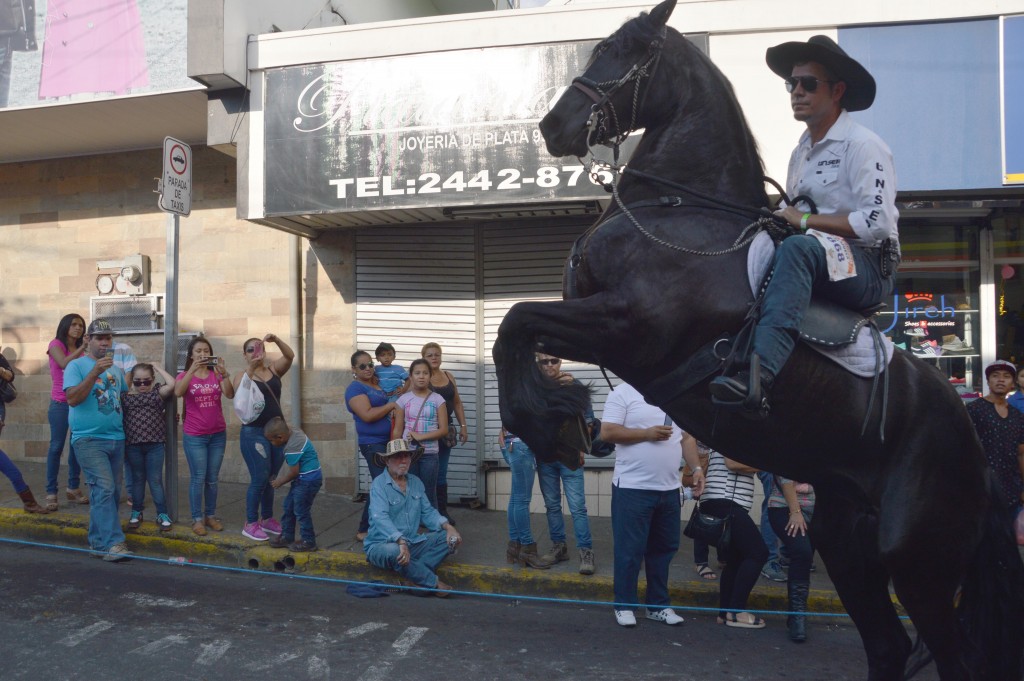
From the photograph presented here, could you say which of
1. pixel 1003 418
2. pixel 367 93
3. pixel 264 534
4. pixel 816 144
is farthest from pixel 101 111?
pixel 1003 418

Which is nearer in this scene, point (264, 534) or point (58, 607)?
point (58, 607)

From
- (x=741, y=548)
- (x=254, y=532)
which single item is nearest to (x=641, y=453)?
(x=741, y=548)

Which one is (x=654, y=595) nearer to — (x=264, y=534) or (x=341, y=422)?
(x=264, y=534)

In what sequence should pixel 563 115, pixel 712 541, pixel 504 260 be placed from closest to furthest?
1. pixel 563 115
2. pixel 712 541
3. pixel 504 260

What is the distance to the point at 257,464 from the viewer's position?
872 centimetres

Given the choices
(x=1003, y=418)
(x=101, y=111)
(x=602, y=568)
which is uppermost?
(x=101, y=111)

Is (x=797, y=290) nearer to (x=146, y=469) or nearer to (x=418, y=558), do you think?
(x=418, y=558)

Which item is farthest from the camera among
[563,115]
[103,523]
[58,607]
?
[103,523]

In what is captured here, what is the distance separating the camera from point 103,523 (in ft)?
26.7

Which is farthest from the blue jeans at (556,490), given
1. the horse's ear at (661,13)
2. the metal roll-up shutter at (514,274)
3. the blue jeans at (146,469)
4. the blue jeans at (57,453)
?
the horse's ear at (661,13)

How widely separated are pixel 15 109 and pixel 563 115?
30.6 ft

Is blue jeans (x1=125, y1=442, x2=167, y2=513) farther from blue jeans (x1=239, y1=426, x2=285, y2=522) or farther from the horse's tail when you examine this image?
the horse's tail

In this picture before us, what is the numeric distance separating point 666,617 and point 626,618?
14.5 inches

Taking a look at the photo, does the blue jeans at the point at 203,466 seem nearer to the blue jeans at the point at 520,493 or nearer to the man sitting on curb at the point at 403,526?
the man sitting on curb at the point at 403,526
